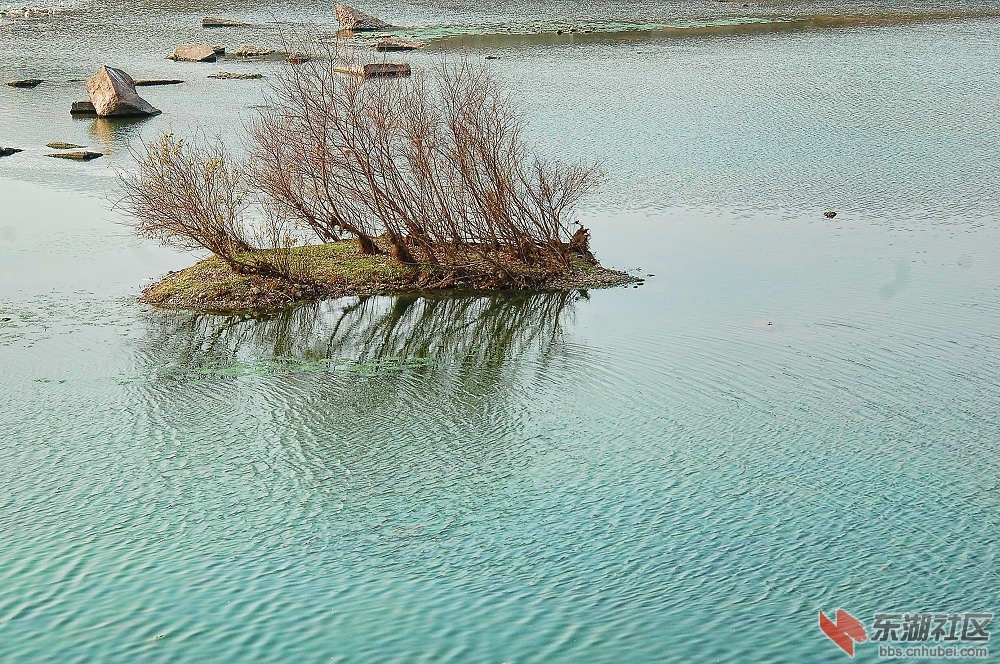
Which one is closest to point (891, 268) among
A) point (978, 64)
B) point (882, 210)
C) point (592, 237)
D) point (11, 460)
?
point (882, 210)

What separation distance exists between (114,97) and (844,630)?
40.1 m

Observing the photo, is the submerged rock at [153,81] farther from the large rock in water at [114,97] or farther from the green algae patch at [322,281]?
the green algae patch at [322,281]

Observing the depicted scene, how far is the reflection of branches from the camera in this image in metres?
23.2

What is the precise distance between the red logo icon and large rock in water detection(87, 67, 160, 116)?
39676 millimetres

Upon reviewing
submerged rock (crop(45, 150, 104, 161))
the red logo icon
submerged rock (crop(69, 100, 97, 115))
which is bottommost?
the red logo icon

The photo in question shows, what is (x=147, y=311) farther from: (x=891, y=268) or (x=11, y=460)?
(x=891, y=268)

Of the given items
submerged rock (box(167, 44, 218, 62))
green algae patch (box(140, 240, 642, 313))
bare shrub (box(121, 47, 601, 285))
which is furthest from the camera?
submerged rock (box(167, 44, 218, 62))

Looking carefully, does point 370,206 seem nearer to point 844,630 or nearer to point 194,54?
point 844,630

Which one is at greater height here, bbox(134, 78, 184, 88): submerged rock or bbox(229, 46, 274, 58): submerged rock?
bbox(229, 46, 274, 58): submerged rock

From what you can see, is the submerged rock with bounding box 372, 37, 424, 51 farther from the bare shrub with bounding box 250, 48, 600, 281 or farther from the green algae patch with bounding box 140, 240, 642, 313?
the green algae patch with bounding box 140, 240, 642, 313

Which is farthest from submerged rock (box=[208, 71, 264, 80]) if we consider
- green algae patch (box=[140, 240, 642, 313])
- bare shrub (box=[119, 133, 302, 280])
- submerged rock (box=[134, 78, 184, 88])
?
green algae patch (box=[140, 240, 642, 313])

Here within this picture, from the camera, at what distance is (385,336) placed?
25016 mm

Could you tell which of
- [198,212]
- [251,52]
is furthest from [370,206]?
[251,52]

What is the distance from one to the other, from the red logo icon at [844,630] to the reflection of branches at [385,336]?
9.68 metres
